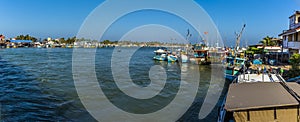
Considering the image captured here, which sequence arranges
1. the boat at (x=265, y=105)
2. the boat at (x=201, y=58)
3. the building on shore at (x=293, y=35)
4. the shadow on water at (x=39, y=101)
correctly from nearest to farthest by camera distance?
the boat at (x=265, y=105) < the shadow on water at (x=39, y=101) < the building on shore at (x=293, y=35) < the boat at (x=201, y=58)

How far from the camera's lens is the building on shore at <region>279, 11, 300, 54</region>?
1967 cm

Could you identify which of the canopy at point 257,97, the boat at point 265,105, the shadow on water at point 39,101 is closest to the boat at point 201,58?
the shadow on water at point 39,101

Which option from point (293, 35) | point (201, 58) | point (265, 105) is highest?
point (293, 35)

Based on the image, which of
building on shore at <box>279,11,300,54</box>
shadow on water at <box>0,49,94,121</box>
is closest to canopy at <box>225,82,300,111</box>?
shadow on water at <box>0,49,94,121</box>

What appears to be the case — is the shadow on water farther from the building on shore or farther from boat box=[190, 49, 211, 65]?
boat box=[190, 49, 211, 65]

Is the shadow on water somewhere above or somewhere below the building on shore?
below

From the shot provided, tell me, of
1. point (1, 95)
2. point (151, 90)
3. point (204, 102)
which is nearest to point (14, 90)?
point (1, 95)

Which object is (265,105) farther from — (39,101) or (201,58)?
(201,58)

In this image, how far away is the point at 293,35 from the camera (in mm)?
21219

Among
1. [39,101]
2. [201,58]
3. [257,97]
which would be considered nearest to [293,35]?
[201,58]

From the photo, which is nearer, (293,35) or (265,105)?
(265,105)

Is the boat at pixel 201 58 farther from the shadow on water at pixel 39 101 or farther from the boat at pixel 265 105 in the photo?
the boat at pixel 265 105

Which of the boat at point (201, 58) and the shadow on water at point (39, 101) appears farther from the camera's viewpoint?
the boat at point (201, 58)

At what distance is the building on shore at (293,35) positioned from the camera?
64.5 feet
